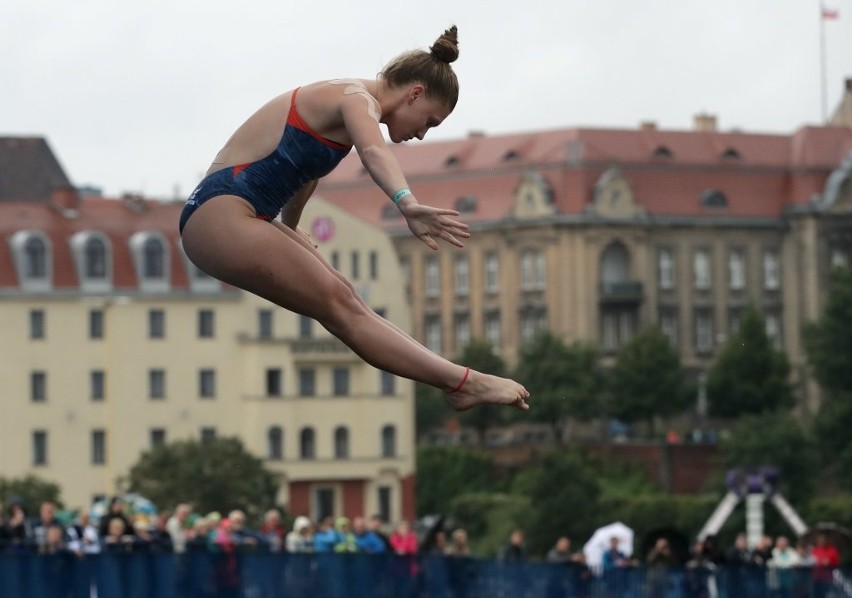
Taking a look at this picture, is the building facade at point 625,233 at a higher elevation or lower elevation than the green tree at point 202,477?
higher

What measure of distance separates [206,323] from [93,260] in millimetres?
5988

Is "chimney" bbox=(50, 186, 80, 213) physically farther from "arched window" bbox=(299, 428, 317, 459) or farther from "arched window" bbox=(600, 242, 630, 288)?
"arched window" bbox=(600, 242, 630, 288)

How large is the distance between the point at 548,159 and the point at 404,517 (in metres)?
34.1

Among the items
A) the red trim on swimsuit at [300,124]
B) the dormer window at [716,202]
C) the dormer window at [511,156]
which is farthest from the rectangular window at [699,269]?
the red trim on swimsuit at [300,124]

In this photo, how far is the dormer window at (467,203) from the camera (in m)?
151

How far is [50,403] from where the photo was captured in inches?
4609

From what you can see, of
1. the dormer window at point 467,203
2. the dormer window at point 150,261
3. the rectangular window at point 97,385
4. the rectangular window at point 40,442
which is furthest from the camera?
the dormer window at point 467,203

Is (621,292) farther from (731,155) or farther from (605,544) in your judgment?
(605,544)

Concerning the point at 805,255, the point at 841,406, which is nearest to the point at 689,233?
the point at 805,255

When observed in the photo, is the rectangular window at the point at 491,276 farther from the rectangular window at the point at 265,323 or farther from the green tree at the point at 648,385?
the rectangular window at the point at 265,323

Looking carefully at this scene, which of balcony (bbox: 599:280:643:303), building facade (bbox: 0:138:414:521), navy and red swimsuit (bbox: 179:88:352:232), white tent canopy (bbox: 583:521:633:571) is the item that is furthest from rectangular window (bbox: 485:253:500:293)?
navy and red swimsuit (bbox: 179:88:352:232)

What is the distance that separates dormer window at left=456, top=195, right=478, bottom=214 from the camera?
151250 millimetres

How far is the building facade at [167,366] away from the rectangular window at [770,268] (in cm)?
3763

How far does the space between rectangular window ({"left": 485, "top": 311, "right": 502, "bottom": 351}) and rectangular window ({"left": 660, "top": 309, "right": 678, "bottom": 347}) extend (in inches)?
383
